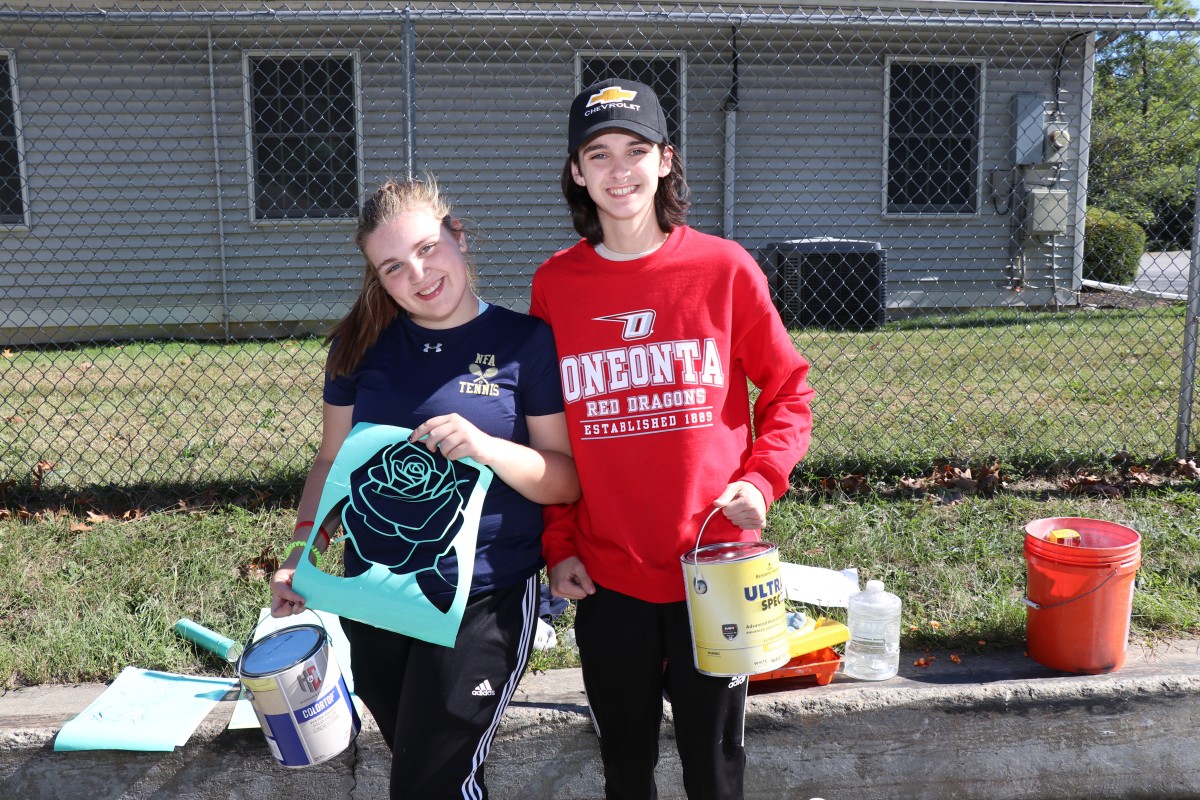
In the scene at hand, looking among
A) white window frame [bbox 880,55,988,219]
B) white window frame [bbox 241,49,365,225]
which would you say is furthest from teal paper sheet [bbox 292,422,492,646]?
white window frame [bbox 880,55,988,219]

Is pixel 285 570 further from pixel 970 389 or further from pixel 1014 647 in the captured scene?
pixel 970 389

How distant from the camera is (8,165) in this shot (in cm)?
977

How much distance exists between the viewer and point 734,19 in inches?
171

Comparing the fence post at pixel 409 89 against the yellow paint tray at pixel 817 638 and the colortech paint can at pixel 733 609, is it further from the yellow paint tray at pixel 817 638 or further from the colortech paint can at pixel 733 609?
the colortech paint can at pixel 733 609

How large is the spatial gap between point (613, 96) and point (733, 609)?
117 centimetres

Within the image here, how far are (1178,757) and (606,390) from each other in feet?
7.34

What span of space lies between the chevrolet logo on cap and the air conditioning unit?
7683 mm

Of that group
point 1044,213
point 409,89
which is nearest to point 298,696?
point 409,89

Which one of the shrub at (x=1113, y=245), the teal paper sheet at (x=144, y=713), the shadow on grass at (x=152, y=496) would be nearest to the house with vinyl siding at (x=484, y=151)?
the shadow on grass at (x=152, y=496)

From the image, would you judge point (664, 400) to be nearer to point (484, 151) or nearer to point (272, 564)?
point (272, 564)

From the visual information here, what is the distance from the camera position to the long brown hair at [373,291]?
2221 millimetres

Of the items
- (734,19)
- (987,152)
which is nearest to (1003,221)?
(987,152)

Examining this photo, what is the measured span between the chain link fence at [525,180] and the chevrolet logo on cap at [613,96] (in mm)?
4753

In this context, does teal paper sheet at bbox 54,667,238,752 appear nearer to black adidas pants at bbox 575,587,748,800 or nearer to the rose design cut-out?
the rose design cut-out
